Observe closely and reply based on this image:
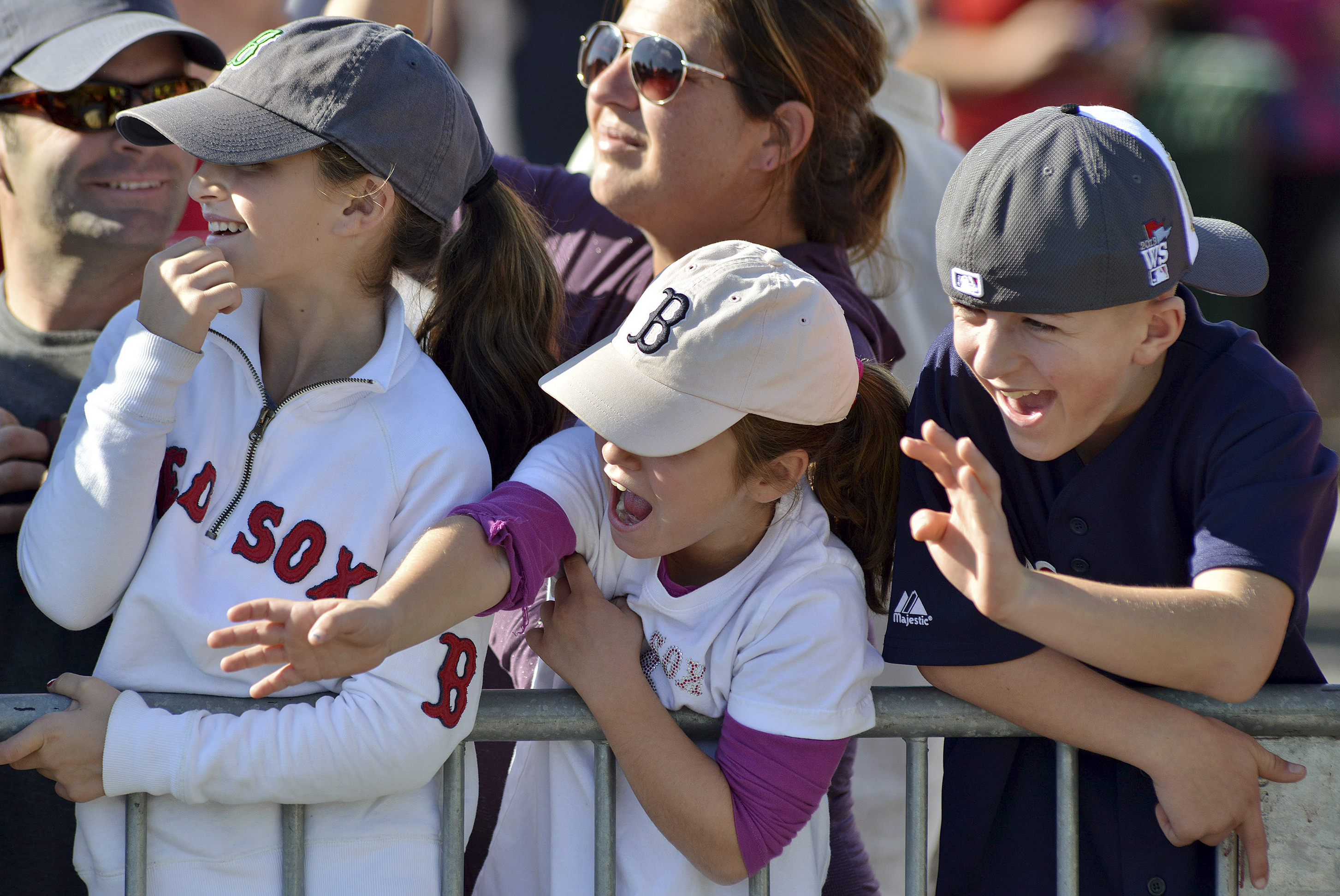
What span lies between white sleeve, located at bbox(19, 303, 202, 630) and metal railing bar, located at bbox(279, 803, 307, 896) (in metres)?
0.42

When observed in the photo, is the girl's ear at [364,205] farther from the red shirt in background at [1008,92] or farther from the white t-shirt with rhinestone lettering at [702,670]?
the red shirt in background at [1008,92]

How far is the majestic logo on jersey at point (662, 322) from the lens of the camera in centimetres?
204

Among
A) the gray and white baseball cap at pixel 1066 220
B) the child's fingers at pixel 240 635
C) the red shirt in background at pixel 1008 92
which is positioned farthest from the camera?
the red shirt in background at pixel 1008 92

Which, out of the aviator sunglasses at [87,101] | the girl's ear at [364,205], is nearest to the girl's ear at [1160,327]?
the girl's ear at [364,205]

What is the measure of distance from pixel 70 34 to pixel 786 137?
151 centimetres

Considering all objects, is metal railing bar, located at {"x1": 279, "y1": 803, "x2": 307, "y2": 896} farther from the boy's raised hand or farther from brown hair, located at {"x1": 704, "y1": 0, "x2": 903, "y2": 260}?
brown hair, located at {"x1": 704, "y1": 0, "x2": 903, "y2": 260}

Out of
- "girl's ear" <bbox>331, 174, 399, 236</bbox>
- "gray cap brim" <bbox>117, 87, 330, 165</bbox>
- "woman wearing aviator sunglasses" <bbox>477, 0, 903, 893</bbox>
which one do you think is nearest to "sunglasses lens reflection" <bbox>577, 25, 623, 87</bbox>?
"woman wearing aviator sunglasses" <bbox>477, 0, 903, 893</bbox>

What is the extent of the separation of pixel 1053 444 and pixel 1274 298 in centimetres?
778

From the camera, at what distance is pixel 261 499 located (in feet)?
6.83

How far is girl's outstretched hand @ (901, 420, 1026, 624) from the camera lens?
1.82 meters

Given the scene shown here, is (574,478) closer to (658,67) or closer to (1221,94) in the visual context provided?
(658,67)

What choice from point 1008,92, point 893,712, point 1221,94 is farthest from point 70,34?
point 1221,94

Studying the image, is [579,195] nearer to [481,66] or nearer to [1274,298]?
[481,66]

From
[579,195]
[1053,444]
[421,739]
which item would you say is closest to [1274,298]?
[579,195]
